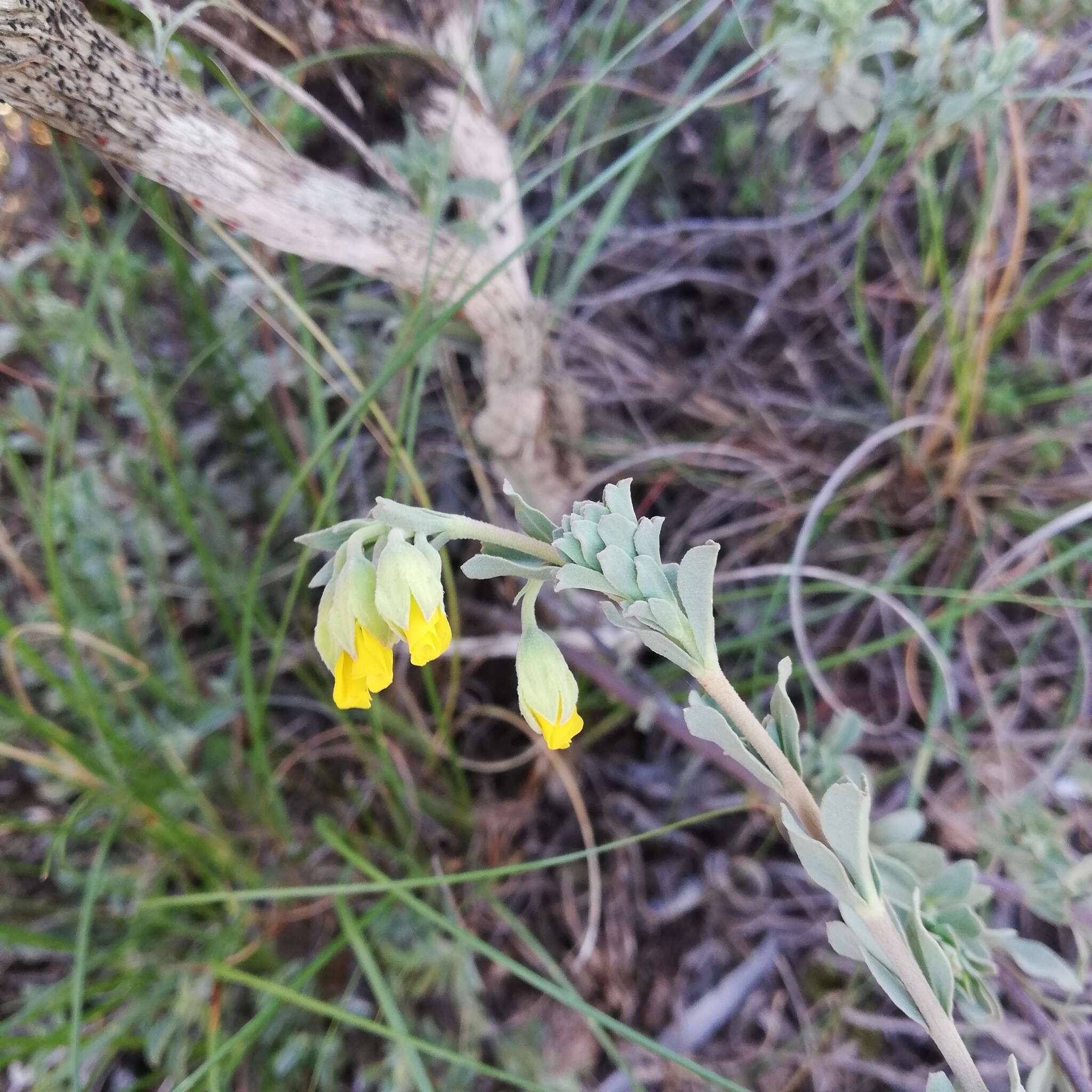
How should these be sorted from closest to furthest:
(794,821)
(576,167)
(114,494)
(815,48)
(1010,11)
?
(794,821), (815,48), (1010,11), (114,494), (576,167)

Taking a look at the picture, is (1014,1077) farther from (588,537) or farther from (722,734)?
(588,537)

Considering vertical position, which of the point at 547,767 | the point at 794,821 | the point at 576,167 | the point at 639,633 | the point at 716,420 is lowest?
the point at 547,767

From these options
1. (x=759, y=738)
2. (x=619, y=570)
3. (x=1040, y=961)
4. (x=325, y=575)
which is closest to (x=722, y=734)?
(x=759, y=738)

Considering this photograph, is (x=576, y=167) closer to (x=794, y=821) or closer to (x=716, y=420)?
(x=716, y=420)

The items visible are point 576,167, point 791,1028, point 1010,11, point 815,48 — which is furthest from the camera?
point 576,167

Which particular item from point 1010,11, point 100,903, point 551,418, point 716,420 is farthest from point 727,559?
point 100,903

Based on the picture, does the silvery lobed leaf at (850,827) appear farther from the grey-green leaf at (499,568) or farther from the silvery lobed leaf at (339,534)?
the silvery lobed leaf at (339,534)

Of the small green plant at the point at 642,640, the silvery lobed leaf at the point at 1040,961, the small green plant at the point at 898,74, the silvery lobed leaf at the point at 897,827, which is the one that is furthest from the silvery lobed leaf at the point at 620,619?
the small green plant at the point at 898,74
